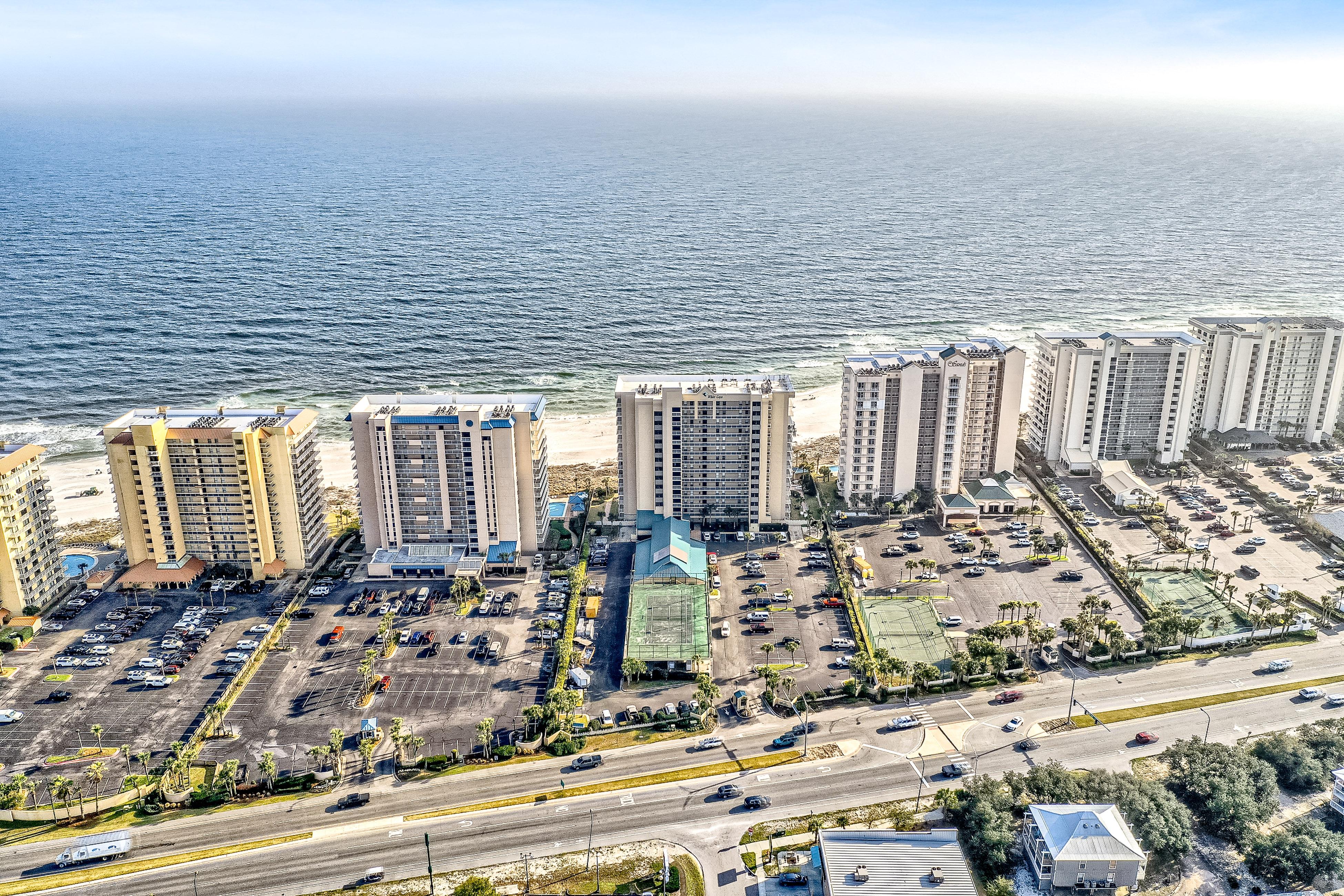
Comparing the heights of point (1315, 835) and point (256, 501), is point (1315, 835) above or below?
below

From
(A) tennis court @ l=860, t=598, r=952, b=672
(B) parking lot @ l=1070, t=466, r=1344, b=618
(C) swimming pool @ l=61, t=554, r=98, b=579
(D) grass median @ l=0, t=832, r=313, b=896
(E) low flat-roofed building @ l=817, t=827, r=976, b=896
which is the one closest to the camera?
(E) low flat-roofed building @ l=817, t=827, r=976, b=896

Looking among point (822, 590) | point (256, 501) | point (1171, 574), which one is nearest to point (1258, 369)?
point (1171, 574)

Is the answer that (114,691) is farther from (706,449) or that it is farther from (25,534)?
(706,449)

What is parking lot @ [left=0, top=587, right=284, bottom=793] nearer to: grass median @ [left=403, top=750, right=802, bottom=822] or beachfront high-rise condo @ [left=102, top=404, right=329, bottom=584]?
beachfront high-rise condo @ [left=102, top=404, right=329, bottom=584]

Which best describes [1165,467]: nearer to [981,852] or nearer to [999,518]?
[999,518]

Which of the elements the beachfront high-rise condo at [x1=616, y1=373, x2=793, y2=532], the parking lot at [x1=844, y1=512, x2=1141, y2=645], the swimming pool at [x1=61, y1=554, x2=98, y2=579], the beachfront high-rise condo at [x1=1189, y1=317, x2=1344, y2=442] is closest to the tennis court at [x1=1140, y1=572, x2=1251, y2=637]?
the parking lot at [x1=844, y1=512, x2=1141, y2=645]

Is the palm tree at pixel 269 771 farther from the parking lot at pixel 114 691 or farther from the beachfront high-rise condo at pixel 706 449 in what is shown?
the beachfront high-rise condo at pixel 706 449

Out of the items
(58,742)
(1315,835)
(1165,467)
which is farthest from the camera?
(1165,467)
